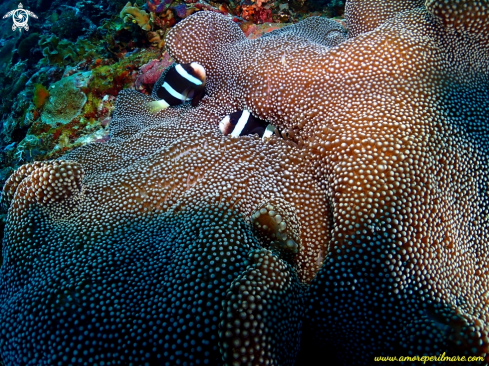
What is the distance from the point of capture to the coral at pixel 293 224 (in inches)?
67.7

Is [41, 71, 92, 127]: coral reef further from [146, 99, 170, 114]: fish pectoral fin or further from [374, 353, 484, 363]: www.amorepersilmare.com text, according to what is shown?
[374, 353, 484, 363]: www.amorepersilmare.com text

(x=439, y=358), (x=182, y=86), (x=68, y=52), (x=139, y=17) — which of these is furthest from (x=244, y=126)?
(x=68, y=52)

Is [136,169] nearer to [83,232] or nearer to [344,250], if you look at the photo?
[83,232]

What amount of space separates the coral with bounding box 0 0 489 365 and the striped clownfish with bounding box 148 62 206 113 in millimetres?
568

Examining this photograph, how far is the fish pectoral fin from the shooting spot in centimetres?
367

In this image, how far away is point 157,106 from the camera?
146 inches

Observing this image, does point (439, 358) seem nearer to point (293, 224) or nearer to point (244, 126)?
point (293, 224)

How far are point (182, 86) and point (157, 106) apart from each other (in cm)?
52

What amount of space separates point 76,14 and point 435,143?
498 inches

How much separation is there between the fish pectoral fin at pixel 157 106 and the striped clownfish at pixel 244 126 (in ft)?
3.83

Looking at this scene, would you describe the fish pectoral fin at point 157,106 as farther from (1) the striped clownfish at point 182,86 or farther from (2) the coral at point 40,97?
(2) the coral at point 40,97

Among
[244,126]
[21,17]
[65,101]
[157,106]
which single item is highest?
[244,126]

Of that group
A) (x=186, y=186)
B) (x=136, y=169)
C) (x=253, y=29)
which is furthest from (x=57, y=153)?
(x=253, y=29)

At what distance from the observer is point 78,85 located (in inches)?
209
